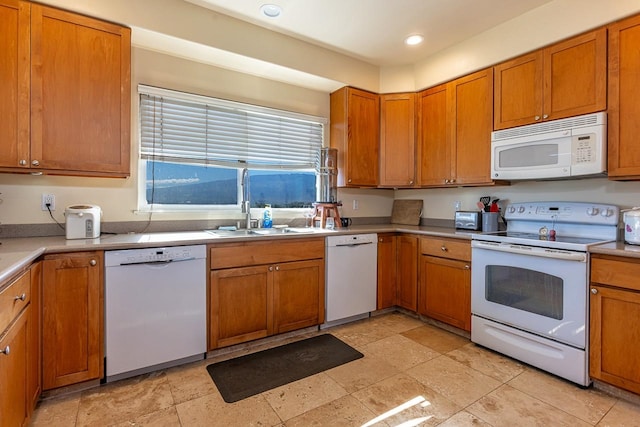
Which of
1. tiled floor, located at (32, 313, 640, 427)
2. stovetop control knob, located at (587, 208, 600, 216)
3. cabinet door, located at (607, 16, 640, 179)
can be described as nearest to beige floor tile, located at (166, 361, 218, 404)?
tiled floor, located at (32, 313, 640, 427)

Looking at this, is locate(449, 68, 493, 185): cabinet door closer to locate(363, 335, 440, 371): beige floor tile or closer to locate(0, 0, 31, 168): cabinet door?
locate(363, 335, 440, 371): beige floor tile

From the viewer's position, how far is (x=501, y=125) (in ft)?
9.06

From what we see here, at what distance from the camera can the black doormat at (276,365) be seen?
2037 mm

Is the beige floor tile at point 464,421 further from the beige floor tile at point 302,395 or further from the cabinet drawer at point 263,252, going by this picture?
the cabinet drawer at point 263,252

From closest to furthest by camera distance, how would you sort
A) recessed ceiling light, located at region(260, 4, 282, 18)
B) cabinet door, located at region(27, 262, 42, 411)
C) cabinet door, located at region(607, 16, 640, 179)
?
cabinet door, located at region(27, 262, 42, 411) → cabinet door, located at region(607, 16, 640, 179) → recessed ceiling light, located at region(260, 4, 282, 18)

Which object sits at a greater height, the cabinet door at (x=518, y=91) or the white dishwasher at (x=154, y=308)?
the cabinet door at (x=518, y=91)

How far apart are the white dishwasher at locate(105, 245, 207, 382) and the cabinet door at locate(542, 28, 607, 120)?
9.29ft

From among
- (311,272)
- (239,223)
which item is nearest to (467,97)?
(311,272)

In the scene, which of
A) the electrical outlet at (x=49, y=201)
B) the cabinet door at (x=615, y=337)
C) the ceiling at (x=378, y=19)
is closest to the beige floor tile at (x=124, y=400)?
the electrical outlet at (x=49, y=201)

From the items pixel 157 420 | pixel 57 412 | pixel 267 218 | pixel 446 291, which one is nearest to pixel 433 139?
pixel 446 291

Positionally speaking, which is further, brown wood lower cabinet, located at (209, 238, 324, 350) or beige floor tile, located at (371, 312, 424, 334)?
beige floor tile, located at (371, 312, 424, 334)

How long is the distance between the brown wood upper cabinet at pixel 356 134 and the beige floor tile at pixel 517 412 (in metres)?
2.21

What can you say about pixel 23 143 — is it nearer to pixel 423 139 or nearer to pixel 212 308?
pixel 212 308

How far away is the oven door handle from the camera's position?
2.01 metres
